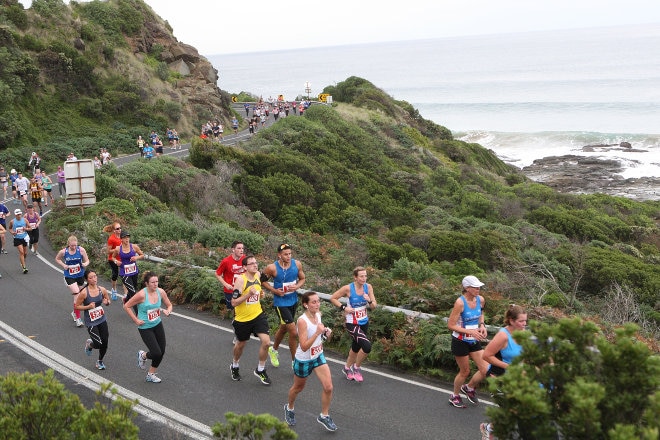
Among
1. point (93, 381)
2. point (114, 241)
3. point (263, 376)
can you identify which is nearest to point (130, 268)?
point (114, 241)

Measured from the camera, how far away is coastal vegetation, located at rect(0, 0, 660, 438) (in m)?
11.5

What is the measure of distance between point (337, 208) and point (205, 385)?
56.9ft

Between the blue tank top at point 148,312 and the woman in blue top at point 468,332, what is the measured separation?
408 cm

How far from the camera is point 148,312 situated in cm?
833

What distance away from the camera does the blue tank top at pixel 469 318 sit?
748 centimetres

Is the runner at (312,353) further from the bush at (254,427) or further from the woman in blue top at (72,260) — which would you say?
the woman in blue top at (72,260)

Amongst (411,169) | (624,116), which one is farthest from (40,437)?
(624,116)

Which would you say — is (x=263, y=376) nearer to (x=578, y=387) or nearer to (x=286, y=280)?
(x=286, y=280)

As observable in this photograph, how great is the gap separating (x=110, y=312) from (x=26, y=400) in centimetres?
751

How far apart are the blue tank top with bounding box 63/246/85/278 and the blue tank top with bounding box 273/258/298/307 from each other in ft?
17.4

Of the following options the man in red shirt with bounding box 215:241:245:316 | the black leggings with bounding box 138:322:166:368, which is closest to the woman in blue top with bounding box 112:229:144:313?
the man in red shirt with bounding box 215:241:245:316

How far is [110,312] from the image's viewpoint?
12055mm

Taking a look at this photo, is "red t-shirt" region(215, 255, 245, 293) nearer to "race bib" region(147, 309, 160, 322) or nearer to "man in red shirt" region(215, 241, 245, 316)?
"man in red shirt" region(215, 241, 245, 316)

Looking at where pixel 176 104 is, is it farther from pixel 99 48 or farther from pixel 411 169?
pixel 411 169
